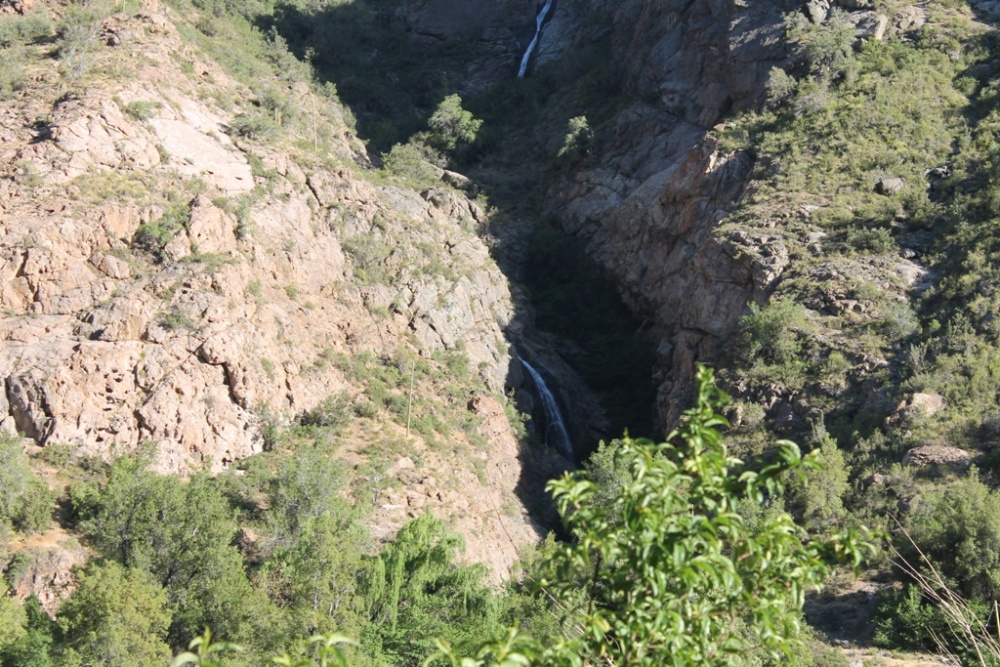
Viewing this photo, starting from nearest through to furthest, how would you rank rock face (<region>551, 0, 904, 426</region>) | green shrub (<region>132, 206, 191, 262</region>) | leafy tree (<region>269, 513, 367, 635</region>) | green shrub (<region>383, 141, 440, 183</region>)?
leafy tree (<region>269, 513, 367, 635</region>) < green shrub (<region>132, 206, 191, 262</region>) < rock face (<region>551, 0, 904, 426</region>) < green shrub (<region>383, 141, 440, 183</region>)

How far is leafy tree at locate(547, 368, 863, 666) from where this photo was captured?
6.15m

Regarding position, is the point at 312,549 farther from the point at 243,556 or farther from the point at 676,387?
the point at 676,387

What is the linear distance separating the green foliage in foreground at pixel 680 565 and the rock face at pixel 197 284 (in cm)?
2264

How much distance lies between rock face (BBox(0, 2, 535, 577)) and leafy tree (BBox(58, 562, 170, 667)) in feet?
21.9

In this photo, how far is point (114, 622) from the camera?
1994 centimetres

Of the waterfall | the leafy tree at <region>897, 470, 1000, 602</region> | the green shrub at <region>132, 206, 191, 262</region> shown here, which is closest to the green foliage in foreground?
the leafy tree at <region>897, 470, 1000, 602</region>

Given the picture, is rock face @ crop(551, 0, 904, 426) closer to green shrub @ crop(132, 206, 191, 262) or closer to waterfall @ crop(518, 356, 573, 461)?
waterfall @ crop(518, 356, 573, 461)

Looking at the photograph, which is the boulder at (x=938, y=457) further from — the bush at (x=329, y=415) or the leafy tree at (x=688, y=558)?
the leafy tree at (x=688, y=558)

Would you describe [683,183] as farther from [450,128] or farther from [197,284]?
[197,284]

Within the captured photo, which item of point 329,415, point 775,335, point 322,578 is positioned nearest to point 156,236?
point 329,415

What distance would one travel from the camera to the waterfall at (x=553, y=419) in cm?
3766

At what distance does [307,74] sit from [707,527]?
4996 centimetres

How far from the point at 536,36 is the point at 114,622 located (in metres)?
50.6

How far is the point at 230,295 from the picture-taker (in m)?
31.1
